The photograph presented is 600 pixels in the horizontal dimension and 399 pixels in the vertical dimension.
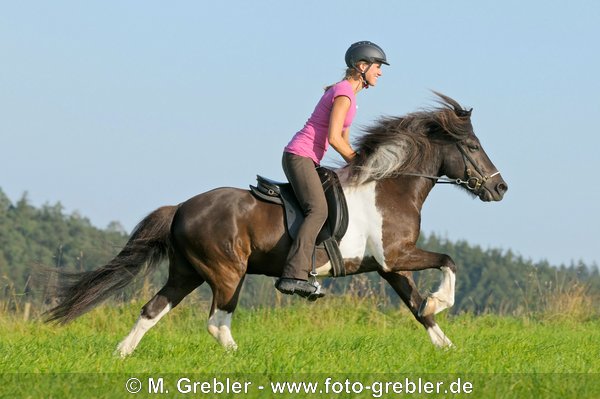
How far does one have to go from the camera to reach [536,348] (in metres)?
9.72

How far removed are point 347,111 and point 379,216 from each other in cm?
101

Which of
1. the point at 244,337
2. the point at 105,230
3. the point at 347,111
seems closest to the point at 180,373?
the point at 347,111

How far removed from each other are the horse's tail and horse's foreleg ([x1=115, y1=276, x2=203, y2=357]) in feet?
1.59

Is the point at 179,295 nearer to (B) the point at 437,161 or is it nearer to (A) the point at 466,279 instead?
(B) the point at 437,161

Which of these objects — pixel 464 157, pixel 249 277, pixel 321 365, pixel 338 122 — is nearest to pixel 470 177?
pixel 464 157

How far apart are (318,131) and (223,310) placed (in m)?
1.84

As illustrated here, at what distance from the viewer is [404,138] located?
9.98 meters

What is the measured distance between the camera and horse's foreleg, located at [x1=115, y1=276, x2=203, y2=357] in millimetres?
9164

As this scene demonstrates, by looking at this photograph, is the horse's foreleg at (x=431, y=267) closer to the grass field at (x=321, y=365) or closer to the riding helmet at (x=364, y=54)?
the grass field at (x=321, y=365)

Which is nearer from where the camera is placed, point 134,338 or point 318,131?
point 134,338

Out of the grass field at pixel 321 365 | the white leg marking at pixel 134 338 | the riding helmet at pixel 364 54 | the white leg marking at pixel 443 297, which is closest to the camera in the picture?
the grass field at pixel 321 365

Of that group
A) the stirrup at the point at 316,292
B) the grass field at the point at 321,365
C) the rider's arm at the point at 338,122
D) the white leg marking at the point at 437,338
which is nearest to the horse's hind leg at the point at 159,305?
the grass field at the point at 321,365

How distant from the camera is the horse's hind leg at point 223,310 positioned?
30.7 feet

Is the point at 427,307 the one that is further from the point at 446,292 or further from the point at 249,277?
the point at 249,277
